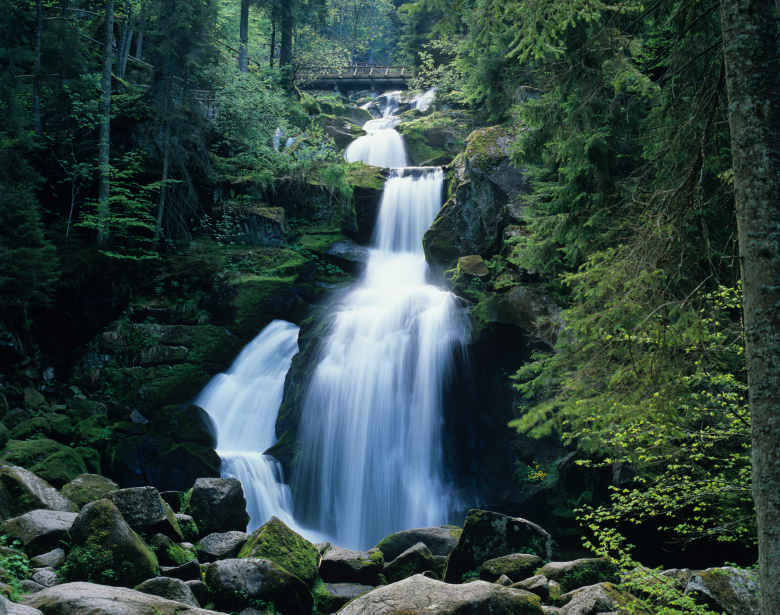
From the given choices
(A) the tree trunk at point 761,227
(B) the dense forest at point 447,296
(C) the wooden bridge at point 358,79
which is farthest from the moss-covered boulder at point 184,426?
(C) the wooden bridge at point 358,79

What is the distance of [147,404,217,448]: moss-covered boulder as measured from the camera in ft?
35.4

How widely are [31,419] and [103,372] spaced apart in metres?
2.86

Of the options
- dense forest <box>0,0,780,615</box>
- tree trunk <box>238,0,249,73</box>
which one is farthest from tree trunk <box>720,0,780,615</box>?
tree trunk <box>238,0,249,73</box>

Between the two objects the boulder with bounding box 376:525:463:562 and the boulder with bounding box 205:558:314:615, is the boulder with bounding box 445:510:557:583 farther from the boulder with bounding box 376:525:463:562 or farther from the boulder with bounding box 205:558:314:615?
the boulder with bounding box 205:558:314:615

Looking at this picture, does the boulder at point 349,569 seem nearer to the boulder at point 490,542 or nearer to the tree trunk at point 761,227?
the boulder at point 490,542

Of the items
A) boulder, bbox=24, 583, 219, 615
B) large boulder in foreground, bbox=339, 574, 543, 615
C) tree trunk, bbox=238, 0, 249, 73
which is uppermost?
tree trunk, bbox=238, 0, 249, 73

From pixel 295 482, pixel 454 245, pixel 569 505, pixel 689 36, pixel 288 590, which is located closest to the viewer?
pixel 689 36

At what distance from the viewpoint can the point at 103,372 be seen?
12.7m

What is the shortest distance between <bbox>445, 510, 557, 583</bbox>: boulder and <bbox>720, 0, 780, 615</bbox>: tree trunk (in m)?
4.24

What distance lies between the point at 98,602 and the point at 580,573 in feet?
16.8

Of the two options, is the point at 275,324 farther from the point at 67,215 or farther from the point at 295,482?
the point at 67,215

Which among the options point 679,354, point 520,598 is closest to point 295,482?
point 520,598

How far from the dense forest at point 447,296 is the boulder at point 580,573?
0.13 feet

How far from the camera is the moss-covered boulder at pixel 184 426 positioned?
10.8 meters
